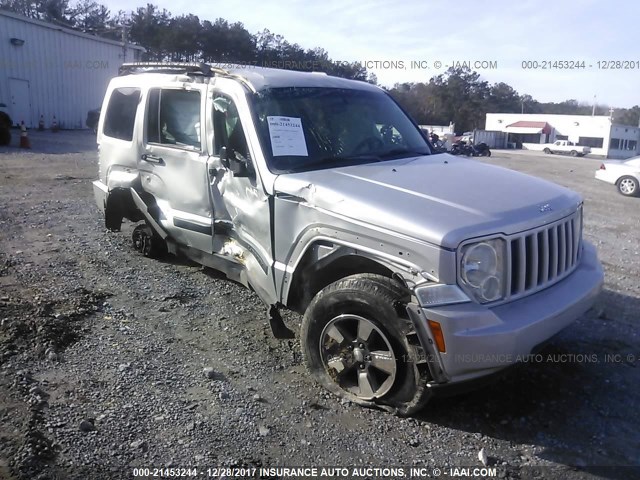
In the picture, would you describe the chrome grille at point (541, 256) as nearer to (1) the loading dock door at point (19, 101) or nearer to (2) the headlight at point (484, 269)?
(2) the headlight at point (484, 269)

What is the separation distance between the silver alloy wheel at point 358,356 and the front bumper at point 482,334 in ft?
1.14

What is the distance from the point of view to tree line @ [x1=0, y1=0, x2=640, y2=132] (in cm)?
4303

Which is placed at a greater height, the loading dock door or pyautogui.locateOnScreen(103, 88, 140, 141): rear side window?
the loading dock door

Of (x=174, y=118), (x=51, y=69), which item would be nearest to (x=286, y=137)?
(x=174, y=118)

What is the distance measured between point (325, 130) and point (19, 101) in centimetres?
2725

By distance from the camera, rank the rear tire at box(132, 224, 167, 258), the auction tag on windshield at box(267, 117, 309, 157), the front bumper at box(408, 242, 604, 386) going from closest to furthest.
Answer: the front bumper at box(408, 242, 604, 386)
the auction tag on windshield at box(267, 117, 309, 157)
the rear tire at box(132, 224, 167, 258)

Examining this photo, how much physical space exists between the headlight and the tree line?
6.08m

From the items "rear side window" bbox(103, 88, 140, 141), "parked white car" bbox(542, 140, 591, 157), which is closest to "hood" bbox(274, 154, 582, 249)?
"rear side window" bbox(103, 88, 140, 141)

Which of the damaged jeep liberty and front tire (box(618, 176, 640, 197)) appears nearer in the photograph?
the damaged jeep liberty

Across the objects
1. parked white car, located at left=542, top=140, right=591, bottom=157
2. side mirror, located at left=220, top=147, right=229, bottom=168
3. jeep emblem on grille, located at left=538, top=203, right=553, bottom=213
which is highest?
side mirror, located at left=220, top=147, right=229, bottom=168

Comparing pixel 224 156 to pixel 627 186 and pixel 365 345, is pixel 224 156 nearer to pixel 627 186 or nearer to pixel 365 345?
pixel 365 345

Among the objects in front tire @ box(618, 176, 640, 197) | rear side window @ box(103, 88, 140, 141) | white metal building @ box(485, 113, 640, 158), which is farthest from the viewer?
white metal building @ box(485, 113, 640, 158)

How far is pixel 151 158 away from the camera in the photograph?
5297mm

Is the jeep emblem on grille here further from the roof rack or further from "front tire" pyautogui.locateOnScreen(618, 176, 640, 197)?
"front tire" pyautogui.locateOnScreen(618, 176, 640, 197)
